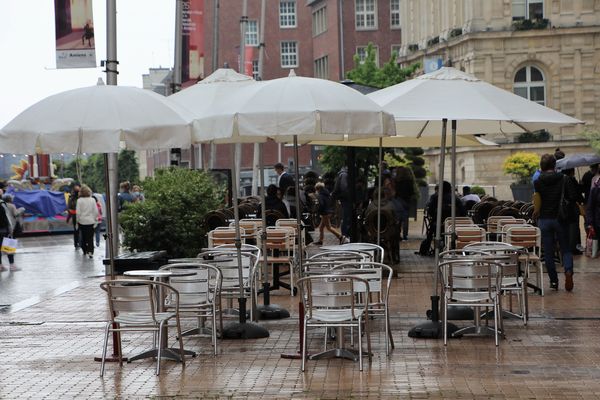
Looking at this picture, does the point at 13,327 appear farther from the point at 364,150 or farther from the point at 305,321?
the point at 364,150

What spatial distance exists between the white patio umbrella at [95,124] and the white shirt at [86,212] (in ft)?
66.1

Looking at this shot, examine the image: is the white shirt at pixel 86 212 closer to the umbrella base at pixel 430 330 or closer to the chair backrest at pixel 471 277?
the umbrella base at pixel 430 330

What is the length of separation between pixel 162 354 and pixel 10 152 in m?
2.37

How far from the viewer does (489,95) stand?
1388 centimetres

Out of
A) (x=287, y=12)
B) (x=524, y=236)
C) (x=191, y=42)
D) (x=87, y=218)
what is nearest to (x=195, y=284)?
(x=524, y=236)

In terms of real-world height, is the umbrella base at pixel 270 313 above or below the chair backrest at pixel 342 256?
below

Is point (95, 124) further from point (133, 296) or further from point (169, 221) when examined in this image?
point (169, 221)

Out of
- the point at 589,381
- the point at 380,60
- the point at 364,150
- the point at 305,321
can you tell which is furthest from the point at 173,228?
the point at 380,60

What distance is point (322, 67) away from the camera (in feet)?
338

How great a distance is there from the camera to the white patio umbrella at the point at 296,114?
1260cm

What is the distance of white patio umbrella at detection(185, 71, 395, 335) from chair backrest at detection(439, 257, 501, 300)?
1.64m

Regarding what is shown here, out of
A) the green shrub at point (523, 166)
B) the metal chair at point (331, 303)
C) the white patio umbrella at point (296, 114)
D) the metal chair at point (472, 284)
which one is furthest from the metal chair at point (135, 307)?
the green shrub at point (523, 166)

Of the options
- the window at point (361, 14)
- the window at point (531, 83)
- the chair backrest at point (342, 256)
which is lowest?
the chair backrest at point (342, 256)

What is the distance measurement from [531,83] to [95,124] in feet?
184
